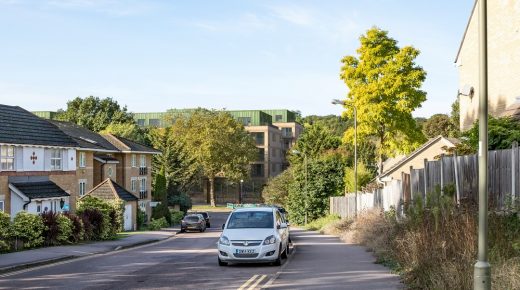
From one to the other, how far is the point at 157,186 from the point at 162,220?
36.3 feet

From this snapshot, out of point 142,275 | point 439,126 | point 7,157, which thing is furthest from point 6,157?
point 439,126

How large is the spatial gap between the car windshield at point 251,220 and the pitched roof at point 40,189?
18.5 m

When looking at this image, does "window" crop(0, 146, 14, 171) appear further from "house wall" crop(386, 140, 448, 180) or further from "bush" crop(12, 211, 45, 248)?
"house wall" crop(386, 140, 448, 180)

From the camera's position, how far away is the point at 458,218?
13070 mm

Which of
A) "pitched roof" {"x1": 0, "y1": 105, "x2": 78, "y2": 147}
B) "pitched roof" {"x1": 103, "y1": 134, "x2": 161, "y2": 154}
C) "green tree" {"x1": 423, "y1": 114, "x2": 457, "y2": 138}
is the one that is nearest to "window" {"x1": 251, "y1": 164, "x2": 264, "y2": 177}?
"green tree" {"x1": 423, "y1": 114, "x2": 457, "y2": 138}

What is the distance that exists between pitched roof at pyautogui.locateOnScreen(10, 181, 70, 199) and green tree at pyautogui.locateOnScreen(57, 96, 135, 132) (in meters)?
55.7

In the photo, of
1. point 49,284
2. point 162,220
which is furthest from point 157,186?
point 49,284

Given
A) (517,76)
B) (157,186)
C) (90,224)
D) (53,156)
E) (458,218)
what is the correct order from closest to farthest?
1. (458,218)
2. (517,76)
3. (90,224)
4. (53,156)
5. (157,186)

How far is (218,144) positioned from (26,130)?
184 feet

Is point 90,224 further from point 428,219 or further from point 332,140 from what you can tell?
point 332,140

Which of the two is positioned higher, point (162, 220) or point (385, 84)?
point (385, 84)

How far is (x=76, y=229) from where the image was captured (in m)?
30.1

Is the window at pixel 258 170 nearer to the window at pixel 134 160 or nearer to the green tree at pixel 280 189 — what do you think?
the green tree at pixel 280 189

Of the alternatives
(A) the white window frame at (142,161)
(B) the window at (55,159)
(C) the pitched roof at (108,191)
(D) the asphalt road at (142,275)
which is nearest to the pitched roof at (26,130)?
(B) the window at (55,159)
